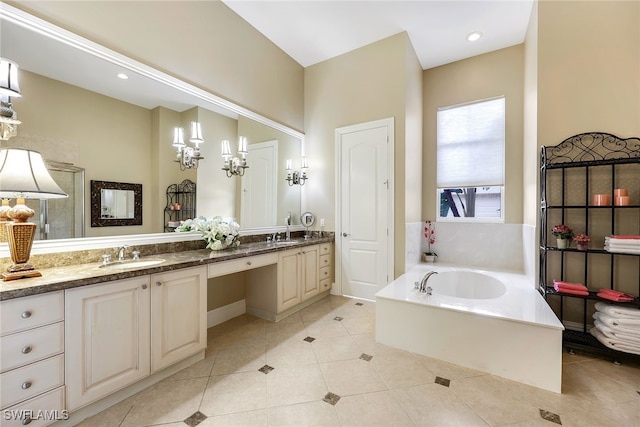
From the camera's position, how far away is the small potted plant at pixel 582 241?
7.49 feet

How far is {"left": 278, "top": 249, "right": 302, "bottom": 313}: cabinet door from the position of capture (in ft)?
9.20

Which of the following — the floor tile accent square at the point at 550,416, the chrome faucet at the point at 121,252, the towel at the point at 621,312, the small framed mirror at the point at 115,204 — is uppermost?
the small framed mirror at the point at 115,204

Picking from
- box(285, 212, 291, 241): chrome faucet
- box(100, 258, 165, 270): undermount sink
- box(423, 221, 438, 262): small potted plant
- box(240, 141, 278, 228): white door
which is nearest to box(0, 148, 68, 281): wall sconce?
box(100, 258, 165, 270): undermount sink

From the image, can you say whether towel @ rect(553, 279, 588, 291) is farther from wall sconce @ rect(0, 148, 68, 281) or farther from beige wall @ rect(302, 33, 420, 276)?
wall sconce @ rect(0, 148, 68, 281)

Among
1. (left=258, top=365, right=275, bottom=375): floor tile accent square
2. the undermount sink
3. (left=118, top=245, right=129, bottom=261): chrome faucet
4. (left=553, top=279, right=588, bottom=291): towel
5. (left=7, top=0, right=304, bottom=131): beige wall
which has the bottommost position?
(left=258, top=365, right=275, bottom=375): floor tile accent square

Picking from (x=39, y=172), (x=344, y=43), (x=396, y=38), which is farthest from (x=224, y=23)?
(x=39, y=172)

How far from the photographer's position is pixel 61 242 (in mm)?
1711

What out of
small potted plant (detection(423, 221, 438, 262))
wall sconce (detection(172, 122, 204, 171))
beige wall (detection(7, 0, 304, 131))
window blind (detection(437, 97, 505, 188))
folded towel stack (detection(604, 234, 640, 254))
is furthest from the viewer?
small potted plant (detection(423, 221, 438, 262))

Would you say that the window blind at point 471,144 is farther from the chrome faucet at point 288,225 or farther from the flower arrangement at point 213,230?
the flower arrangement at point 213,230

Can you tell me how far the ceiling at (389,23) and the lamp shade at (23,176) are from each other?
8.21 ft

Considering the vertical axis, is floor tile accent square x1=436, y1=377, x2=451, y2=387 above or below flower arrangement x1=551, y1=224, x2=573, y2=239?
below

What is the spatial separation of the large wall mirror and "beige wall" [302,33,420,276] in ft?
4.47

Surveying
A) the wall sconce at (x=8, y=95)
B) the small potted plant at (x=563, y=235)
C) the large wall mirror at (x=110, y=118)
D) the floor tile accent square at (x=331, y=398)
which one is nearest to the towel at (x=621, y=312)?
the small potted plant at (x=563, y=235)

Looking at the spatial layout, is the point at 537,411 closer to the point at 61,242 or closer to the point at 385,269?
the point at 385,269
